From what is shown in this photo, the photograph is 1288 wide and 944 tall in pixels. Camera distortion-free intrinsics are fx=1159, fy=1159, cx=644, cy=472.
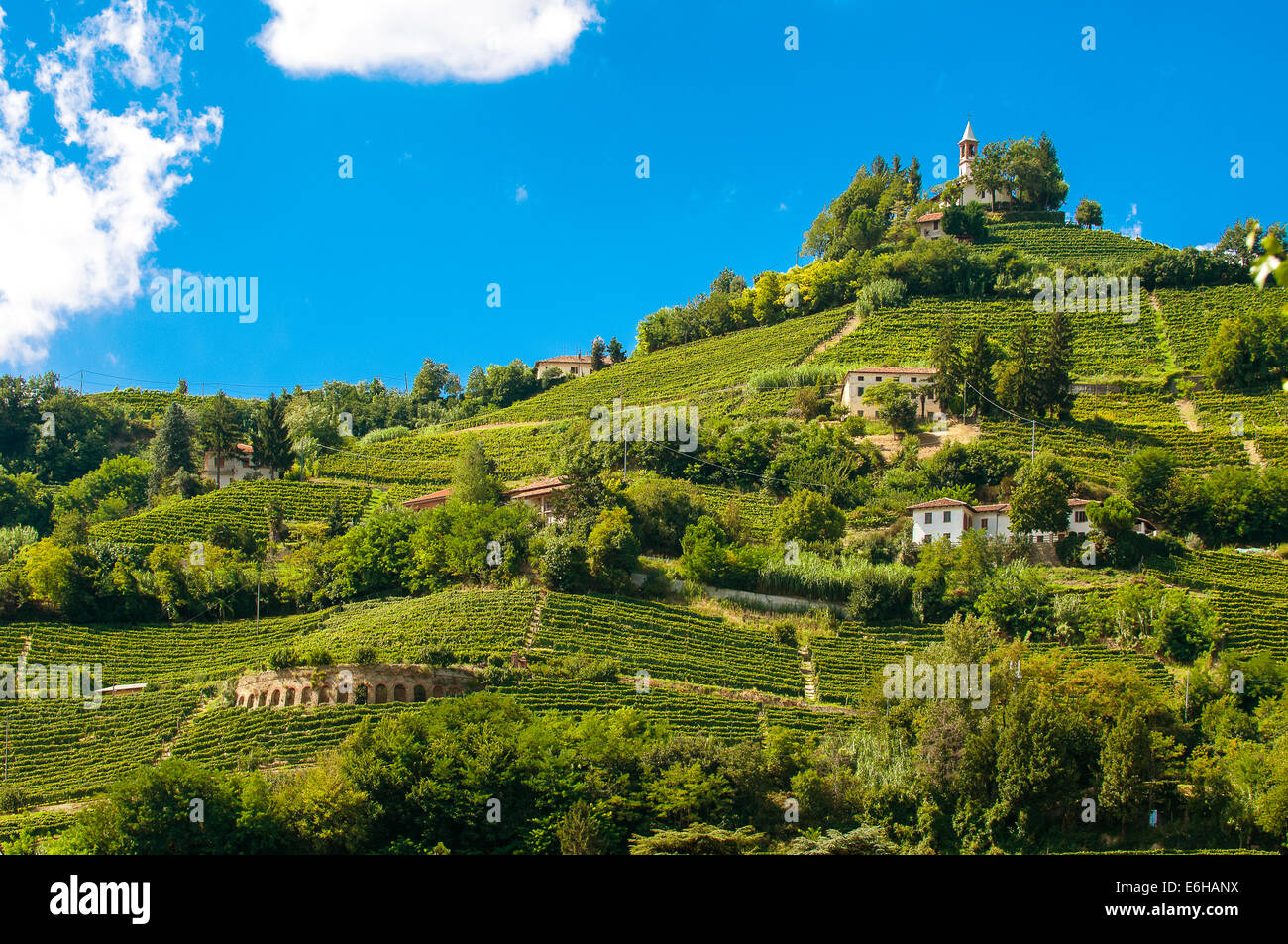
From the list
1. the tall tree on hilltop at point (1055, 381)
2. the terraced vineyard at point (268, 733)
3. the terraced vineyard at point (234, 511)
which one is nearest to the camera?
the terraced vineyard at point (268, 733)

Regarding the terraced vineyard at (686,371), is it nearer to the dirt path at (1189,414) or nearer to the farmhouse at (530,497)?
the farmhouse at (530,497)

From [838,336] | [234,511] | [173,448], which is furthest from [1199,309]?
[173,448]

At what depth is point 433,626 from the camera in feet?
137

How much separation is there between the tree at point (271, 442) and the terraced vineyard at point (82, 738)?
25.2 m

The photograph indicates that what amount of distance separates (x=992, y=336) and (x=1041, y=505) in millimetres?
28517

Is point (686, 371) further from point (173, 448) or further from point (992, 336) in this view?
point (173, 448)

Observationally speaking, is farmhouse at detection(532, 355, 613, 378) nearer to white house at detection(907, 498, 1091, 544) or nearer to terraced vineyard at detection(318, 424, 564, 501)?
terraced vineyard at detection(318, 424, 564, 501)

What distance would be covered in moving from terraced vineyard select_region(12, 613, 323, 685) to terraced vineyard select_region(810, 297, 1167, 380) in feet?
135

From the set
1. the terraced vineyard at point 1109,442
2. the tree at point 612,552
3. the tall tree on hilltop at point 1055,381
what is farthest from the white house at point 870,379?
the tree at point 612,552

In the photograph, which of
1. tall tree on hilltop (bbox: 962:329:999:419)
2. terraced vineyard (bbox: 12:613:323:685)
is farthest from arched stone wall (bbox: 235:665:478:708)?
tall tree on hilltop (bbox: 962:329:999:419)

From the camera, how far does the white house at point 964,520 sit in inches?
1954

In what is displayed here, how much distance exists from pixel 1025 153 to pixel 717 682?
78643 mm

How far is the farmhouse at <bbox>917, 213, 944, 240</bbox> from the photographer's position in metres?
93.7
